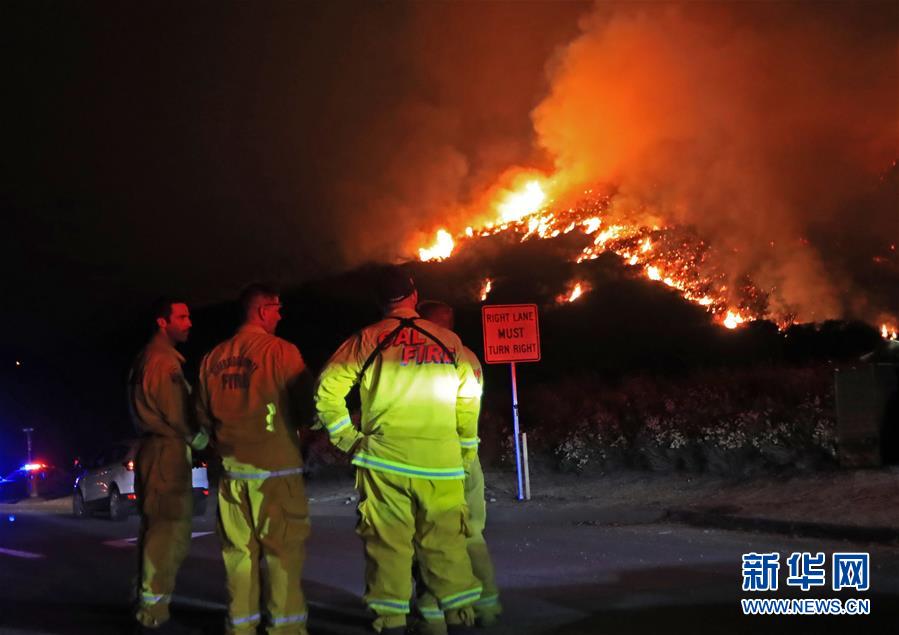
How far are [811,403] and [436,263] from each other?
32.8 meters

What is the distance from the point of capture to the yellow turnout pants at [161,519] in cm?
595

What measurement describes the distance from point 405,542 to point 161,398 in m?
2.03

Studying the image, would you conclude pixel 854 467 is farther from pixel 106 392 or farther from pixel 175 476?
pixel 106 392

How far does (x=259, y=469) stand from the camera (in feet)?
17.6

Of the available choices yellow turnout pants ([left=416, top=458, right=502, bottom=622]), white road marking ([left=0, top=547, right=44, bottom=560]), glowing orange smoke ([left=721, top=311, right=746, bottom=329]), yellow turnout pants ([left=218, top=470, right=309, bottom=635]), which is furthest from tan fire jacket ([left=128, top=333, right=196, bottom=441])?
glowing orange smoke ([left=721, top=311, right=746, bottom=329])

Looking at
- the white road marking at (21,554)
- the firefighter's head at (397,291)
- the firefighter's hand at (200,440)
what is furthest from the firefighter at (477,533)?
the white road marking at (21,554)

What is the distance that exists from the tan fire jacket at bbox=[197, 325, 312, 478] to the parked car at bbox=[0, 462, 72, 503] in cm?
1966

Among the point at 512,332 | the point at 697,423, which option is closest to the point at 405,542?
the point at 512,332

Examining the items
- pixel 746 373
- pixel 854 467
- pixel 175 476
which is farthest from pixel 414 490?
pixel 746 373

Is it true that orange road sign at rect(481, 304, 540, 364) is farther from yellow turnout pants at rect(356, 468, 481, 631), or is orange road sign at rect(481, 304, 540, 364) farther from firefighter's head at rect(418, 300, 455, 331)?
yellow turnout pants at rect(356, 468, 481, 631)

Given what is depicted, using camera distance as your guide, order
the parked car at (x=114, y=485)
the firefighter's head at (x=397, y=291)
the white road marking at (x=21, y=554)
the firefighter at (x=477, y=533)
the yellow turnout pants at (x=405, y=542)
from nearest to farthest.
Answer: the yellow turnout pants at (x=405, y=542) < the firefighter's head at (x=397, y=291) < the firefighter at (x=477, y=533) < the white road marking at (x=21, y=554) < the parked car at (x=114, y=485)

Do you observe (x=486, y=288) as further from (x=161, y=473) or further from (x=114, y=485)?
(x=161, y=473)

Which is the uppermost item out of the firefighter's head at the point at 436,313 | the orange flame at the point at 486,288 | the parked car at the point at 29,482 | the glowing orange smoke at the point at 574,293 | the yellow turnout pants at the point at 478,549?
the orange flame at the point at 486,288

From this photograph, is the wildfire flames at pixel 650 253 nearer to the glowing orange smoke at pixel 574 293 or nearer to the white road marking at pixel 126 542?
the glowing orange smoke at pixel 574 293
